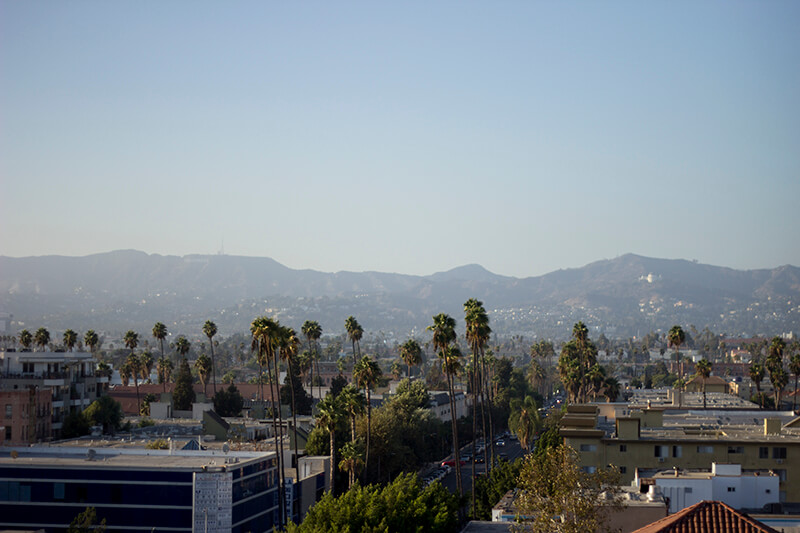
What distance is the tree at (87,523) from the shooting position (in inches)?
2063

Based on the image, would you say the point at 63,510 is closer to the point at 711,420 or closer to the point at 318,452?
the point at 318,452

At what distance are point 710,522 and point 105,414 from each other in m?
70.4

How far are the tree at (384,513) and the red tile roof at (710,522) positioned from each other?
14703mm

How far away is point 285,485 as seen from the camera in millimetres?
67625

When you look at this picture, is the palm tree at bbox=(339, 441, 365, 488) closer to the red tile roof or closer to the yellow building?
the yellow building

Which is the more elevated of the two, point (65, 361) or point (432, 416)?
point (65, 361)

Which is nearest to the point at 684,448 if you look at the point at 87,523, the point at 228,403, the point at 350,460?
the point at 350,460

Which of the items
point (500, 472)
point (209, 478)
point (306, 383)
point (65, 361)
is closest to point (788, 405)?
point (306, 383)

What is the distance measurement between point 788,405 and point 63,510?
413 feet

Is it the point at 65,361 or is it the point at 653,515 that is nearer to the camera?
the point at 653,515

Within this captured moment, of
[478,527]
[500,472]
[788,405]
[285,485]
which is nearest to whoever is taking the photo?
[478,527]

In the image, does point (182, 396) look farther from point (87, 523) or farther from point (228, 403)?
point (87, 523)

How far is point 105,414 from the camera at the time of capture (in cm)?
Answer: 9206

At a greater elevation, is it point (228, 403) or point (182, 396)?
point (182, 396)
